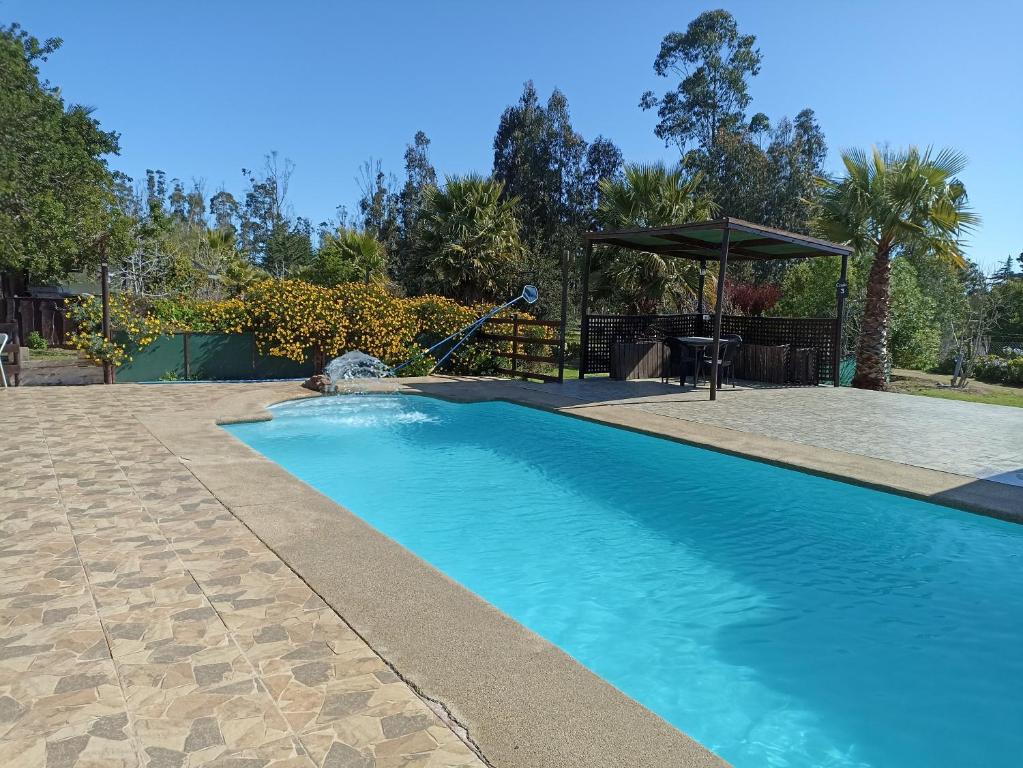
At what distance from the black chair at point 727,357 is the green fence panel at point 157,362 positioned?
31.9 feet

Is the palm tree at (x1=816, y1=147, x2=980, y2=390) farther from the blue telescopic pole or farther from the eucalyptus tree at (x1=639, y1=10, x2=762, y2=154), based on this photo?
the eucalyptus tree at (x1=639, y1=10, x2=762, y2=154)

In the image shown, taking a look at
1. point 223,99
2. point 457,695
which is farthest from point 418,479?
point 223,99

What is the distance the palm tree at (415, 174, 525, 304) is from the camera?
16.6 metres

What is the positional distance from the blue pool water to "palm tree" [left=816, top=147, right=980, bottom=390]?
9.22 metres

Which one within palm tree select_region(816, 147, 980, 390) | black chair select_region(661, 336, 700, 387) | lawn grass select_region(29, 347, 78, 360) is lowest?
lawn grass select_region(29, 347, 78, 360)

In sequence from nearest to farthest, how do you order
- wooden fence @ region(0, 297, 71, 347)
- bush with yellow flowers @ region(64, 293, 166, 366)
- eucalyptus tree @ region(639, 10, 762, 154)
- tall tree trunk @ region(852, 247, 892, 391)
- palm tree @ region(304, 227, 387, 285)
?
bush with yellow flowers @ region(64, 293, 166, 366)
tall tree trunk @ region(852, 247, 892, 391)
palm tree @ region(304, 227, 387, 285)
wooden fence @ region(0, 297, 71, 347)
eucalyptus tree @ region(639, 10, 762, 154)

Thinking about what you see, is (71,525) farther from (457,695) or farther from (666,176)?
(666,176)

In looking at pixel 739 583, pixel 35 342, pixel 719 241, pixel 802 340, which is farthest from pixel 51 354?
pixel 739 583

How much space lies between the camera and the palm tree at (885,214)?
1332cm

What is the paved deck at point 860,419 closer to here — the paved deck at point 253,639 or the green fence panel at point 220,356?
the paved deck at point 253,639

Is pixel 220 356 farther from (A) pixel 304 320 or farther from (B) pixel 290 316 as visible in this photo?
(A) pixel 304 320

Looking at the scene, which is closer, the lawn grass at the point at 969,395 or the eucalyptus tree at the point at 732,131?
the lawn grass at the point at 969,395

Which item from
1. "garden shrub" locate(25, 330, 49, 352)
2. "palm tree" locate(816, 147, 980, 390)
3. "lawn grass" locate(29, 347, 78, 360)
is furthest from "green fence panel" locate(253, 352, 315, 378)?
"palm tree" locate(816, 147, 980, 390)

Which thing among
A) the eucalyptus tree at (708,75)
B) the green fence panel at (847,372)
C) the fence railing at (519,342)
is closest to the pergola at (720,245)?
the fence railing at (519,342)
